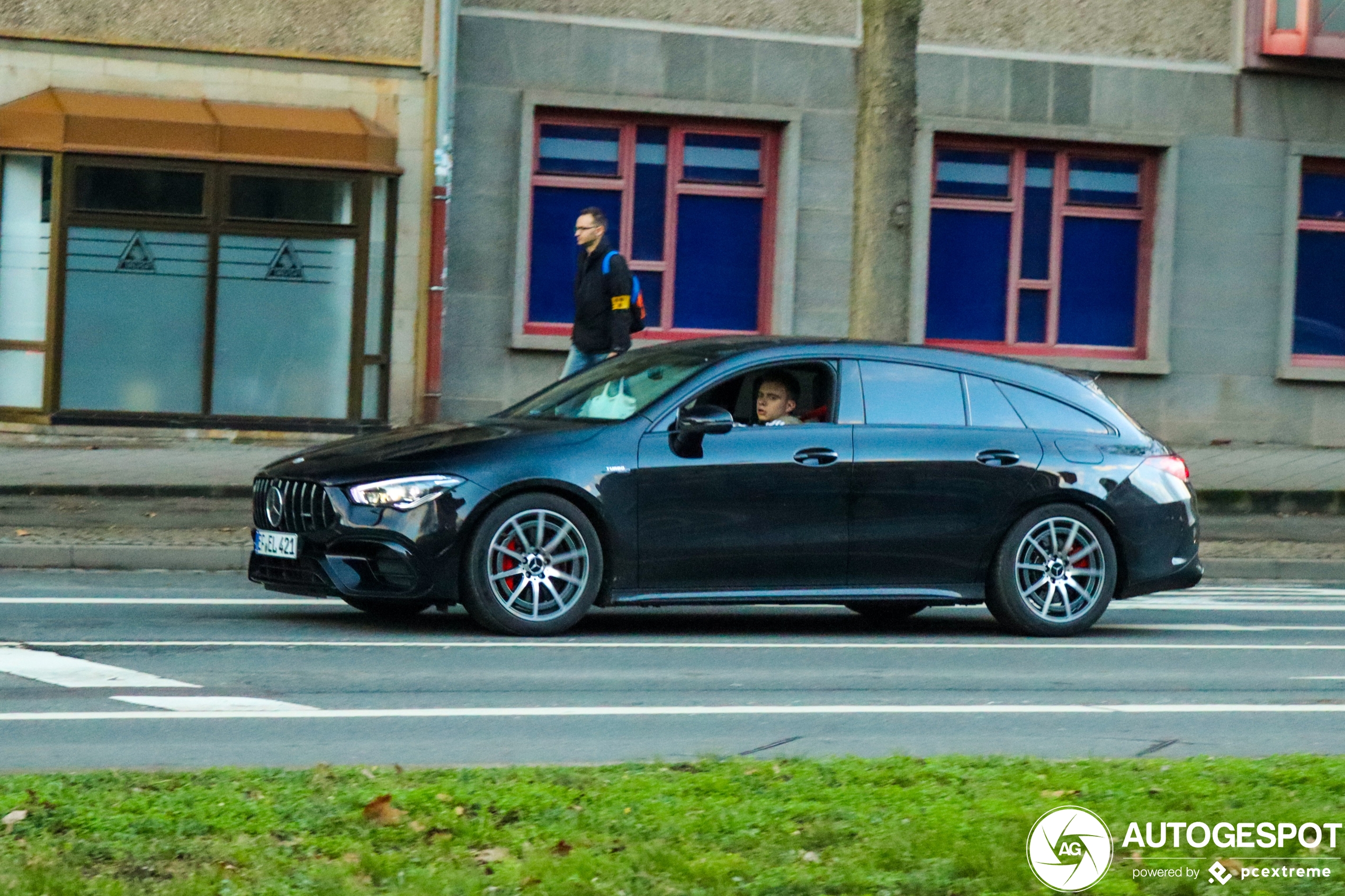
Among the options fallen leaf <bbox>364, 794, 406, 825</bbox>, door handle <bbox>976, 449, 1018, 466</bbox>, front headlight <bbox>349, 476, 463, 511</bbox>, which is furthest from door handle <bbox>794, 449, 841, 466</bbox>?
fallen leaf <bbox>364, 794, 406, 825</bbox>

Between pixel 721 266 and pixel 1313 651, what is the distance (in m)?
11.9

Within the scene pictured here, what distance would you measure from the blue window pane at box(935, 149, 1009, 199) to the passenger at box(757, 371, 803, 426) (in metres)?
12.0

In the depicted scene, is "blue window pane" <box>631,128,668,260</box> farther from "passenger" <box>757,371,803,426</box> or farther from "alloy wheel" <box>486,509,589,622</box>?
"alloy wheel" <box>486,509,589,622</box>

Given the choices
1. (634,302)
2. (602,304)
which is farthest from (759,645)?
(602,304)

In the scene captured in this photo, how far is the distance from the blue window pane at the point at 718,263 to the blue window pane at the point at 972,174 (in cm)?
205

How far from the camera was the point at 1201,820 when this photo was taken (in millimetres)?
5055

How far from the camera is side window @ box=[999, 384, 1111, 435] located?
34.3 ft

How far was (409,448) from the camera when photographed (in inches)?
369

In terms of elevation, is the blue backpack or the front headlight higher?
the blue backpack

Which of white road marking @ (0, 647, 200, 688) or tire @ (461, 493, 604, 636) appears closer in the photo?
white road marking @ (0, 647, 200, 688)

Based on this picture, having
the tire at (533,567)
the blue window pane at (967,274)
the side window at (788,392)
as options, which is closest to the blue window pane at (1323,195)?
the blue window pane at (967,274)

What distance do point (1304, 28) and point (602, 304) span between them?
33.5ft

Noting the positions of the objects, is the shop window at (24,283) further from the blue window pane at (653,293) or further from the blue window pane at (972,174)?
the blue window pane at (972,174)

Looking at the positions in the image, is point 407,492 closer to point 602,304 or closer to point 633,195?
point 602,304
